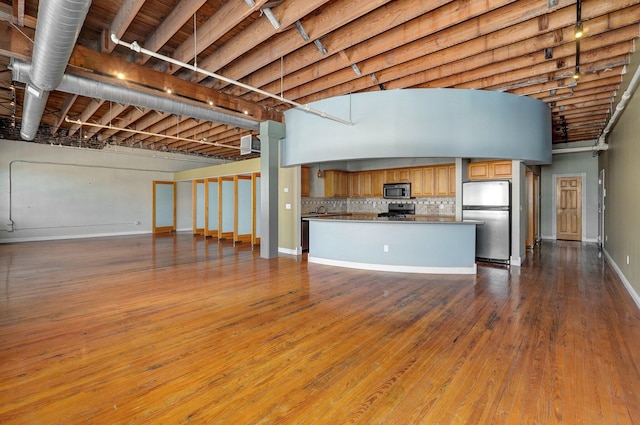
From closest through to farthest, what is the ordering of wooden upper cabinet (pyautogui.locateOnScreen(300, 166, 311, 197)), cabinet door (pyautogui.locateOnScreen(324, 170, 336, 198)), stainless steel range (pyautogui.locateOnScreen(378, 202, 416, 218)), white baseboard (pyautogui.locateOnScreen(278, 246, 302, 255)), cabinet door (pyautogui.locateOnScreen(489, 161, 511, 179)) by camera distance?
cabinet door (pyautogui.locateOnScreen(489, 161, 511, 179)) < white baseboard (pyautogui.locateOnScreen(278, 246, 302, 255)) < wooden upper cabinet (pyautogui.locateOnScreen(300, 166, 311, 197)) < stainless steel range (pyautogui.locateOnScreen(378, 202, 416, 218)) < cabinet door (pyautogui.locateOnScreen(324, 170, 336, 198))

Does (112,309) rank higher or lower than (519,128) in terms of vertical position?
lower

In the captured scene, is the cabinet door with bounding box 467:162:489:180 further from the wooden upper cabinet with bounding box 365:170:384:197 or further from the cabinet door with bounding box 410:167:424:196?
the wooden upper cabinet with bounding box 365:170:384:197

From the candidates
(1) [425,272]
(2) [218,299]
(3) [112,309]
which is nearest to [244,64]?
(2) [218,299]

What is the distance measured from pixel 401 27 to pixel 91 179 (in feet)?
37.0

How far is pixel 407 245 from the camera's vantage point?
5562mm

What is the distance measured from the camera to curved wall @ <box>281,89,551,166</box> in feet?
17.9

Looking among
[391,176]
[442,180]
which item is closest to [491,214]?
[442,180]

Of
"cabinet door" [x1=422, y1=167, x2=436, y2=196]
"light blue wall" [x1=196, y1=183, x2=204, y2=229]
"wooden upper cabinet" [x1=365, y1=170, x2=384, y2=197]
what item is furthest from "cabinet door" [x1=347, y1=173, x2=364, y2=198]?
"light blue wall" [x1=196, y1=183, x2=204, y2=229]

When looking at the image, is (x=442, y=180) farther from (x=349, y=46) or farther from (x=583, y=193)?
(x=583, y=193)

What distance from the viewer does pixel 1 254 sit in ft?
24.2

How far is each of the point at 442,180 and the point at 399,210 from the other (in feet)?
4.37

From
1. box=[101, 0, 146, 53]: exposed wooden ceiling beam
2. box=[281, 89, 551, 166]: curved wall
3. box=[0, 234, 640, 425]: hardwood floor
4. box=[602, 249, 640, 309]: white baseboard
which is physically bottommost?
box=[0, 234, 640, 425]: hardwood floor

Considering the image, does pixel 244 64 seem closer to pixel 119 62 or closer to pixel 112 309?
pixel 119 62

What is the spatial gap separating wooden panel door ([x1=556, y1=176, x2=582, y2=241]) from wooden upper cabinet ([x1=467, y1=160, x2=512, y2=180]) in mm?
5114
